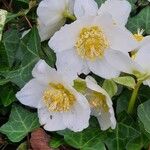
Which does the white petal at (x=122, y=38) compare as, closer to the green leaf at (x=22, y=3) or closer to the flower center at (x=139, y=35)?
the flower center at (x=139, y=35)

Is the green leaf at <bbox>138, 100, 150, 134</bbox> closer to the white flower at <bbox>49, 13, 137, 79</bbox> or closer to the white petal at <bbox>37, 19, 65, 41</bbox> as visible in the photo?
the white flower at <bbox>49, 13, 137, 79</bbox>

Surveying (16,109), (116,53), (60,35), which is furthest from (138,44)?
(16,109)

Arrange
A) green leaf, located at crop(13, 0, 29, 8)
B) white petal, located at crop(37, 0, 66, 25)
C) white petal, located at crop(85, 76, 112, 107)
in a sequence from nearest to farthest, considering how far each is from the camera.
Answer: white petal, located at crop(85, 76, 112, 107)
white petal, located at crop(37, 0, 66, 25)
green leaf, located at crop(13, 0, 29, 8)

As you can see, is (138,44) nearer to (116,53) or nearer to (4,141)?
(116,53)

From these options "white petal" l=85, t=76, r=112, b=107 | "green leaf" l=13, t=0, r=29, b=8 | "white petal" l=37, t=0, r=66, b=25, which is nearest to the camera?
"white petal" l=85, t=76, r=112, b=107

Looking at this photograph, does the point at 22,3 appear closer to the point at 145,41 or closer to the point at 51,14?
the point at 51,14

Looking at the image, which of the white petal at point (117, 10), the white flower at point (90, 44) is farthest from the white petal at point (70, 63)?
the white petal at point (117, 10)

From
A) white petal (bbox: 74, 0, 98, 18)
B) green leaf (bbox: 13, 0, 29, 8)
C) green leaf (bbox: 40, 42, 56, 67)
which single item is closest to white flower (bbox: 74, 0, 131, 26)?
white petal (bbox: 74, 0, 98, 18)
